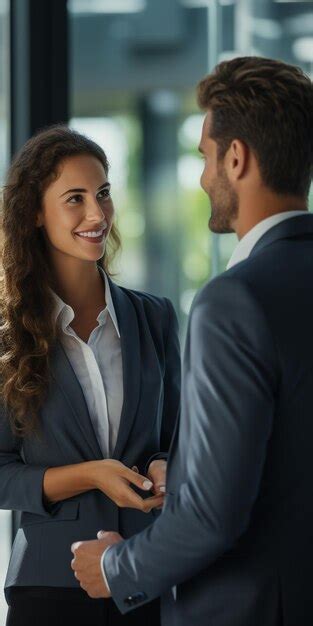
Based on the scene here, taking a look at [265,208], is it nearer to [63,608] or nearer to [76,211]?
[76,211]

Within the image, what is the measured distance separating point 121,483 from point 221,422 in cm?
51

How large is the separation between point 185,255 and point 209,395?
2.10m

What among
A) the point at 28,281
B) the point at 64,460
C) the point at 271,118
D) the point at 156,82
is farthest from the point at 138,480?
the point at 156,82

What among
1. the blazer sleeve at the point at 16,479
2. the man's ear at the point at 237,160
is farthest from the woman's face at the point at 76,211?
the man's ear at the point at 237,160

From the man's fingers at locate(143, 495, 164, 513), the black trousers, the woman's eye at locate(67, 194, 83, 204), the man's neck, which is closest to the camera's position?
the man's neck

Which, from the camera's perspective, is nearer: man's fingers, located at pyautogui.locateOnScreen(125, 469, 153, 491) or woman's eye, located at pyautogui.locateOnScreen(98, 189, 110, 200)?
man's fingers, located at pyautogui.locateOnScreen(125, 469, 153, 491)

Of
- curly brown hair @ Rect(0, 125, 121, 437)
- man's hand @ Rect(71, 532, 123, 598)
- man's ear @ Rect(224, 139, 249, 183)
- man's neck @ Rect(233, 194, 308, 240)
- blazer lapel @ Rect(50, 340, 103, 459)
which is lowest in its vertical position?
man's hand @ Rect(71, 532, 123, 598)

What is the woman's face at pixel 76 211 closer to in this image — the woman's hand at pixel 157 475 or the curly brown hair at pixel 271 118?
the woman's hand at pixel 157 475

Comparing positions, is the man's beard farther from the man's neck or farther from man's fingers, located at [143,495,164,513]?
man's fingers, located at [143,495,164,513]

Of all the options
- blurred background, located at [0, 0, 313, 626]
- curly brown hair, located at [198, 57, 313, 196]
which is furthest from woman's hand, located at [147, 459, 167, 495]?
blurred background, located at [0, 0, 313, 626]

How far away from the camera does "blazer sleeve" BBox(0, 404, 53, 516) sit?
1.90 meters

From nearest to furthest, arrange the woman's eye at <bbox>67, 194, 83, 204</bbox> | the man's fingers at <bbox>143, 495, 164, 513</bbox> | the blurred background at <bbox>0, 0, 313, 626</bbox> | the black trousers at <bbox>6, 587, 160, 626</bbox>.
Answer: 1. the man's fingers at <bbox>143, 495, 164, 513</bbox>
2. the black trousers at <bbox>6, 587, 160, 626</bbox>
3. the woman's eye at <bbox>67, 194, 83, 204</bbox>
4. the blurred background at <bbox>0, 0, 313, 626</bbox>

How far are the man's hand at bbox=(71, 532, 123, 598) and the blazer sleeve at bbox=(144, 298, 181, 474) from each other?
1.70ft

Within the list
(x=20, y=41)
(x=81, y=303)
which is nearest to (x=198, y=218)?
(x=20, y=41)
